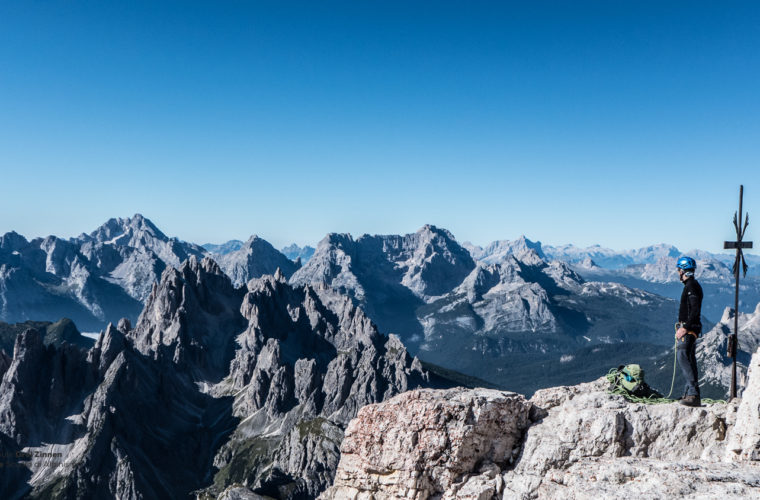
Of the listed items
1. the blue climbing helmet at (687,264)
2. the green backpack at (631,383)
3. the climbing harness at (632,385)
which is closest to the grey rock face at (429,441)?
the climbing harness at (632,385)

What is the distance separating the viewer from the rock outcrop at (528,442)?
22281 mm

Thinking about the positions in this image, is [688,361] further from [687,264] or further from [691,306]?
[687,264]

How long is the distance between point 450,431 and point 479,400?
2247mm

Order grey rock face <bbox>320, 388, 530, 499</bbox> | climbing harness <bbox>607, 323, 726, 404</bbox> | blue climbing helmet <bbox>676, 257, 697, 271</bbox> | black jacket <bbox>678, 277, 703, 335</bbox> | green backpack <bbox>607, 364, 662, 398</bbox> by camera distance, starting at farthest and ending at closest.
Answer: green backpack <bbox>607, 364, 662, 398</bbox> → climbing harness <bbox>607, 323, 726, 404</bbox> → blue climbing helmet <bbox>676, 257, 697, 271</bbox> → black jacket <bbox>678, 277, 703, 335</bbox> → grey rock face <bbox>320, 388, 530, 499</bbox>

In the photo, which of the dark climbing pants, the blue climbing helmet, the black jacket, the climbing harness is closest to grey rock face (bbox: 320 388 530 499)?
the climbing harness

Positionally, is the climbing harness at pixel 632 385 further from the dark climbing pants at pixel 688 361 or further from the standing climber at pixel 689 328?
the standing climber at pixel 689 328

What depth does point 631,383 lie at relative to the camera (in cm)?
2897

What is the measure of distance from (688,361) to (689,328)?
5.81 feet

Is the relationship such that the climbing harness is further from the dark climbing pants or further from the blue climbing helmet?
the blue climbing helmet

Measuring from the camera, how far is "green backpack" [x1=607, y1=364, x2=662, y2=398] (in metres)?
28.8

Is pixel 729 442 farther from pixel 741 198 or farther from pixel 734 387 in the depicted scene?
pixel 741 198

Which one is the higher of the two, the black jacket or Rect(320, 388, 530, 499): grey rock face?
the black jacket

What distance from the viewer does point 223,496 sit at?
17525 cm

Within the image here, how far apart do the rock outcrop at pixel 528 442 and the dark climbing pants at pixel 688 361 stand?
1.27 metres
